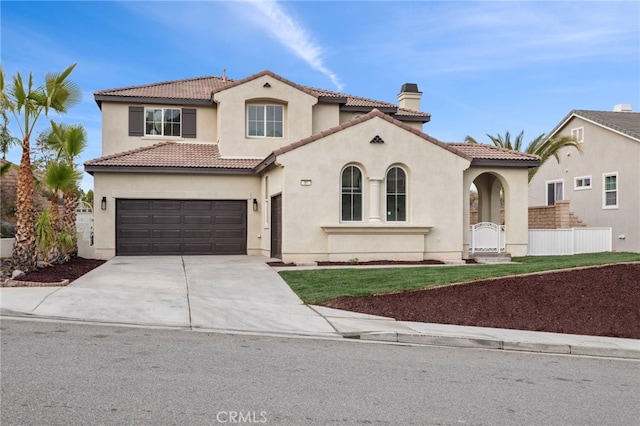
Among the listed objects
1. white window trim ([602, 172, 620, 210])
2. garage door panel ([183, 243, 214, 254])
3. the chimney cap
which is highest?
the chimney cap

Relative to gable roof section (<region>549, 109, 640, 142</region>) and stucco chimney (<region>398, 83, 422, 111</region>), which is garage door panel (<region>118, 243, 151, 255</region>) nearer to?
stucco chimney (<region>398, 83, 422, 111</region>)

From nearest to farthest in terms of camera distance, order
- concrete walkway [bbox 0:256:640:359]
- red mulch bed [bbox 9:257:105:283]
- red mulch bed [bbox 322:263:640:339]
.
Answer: concrete walkway [bbox 0:256:640:359] < red mulch bed [bbox 322:263:640:339] < red mulch bed [bbox 9:257:105:283]

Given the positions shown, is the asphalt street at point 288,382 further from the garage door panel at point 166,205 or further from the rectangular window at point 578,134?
the rectangular window at point 578,134

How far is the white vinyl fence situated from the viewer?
24656 millimetres

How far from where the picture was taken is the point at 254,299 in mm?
12984

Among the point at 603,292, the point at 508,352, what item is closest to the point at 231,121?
Result: the point at 603,292

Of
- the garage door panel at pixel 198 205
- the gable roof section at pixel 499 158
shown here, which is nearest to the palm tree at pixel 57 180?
the garage door panel at pixel 198 205

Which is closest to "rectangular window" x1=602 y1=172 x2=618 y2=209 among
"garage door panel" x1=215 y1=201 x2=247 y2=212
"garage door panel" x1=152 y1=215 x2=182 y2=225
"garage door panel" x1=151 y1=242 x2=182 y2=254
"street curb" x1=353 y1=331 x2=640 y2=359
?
"garage door panel" x1=215 y1=201 x2=247 y2=212

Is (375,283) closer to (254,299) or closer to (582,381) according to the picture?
(254,299)

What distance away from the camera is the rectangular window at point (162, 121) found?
2561 cm

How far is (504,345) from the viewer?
9.54 metres

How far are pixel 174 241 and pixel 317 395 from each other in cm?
1743

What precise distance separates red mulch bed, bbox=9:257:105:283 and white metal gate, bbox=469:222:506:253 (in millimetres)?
13115

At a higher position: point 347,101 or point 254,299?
point 347,101
